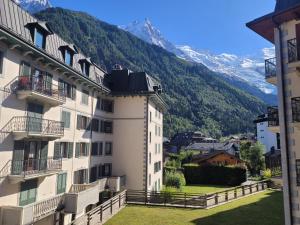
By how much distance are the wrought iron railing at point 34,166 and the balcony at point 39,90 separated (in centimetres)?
443

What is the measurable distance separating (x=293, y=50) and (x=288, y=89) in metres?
1.93

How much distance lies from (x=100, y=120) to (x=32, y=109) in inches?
553

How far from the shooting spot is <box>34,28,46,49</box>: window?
2215 cm

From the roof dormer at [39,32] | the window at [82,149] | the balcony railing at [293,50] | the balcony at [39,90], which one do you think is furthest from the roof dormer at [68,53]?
the balcony railing at [293,50]

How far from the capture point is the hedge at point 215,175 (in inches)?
2174

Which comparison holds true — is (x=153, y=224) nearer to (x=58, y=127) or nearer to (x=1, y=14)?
(x=58, y=127)

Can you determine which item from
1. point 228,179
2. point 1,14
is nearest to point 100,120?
point 1,14

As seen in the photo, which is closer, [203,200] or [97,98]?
[203,200]

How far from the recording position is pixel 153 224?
2358 cm

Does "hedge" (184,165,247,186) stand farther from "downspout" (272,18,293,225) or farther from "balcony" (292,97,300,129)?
"balcony" (292,97,300,129)

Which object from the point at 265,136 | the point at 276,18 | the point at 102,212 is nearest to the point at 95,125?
the point at 102,212

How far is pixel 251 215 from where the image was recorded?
2716 cm

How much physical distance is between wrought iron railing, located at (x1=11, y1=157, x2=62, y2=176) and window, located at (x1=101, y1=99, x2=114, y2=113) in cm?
1240

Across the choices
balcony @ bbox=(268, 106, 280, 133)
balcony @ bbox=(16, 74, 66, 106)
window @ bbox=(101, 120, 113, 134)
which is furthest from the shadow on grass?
window @ bbox=(101, 120, 113, 134)
